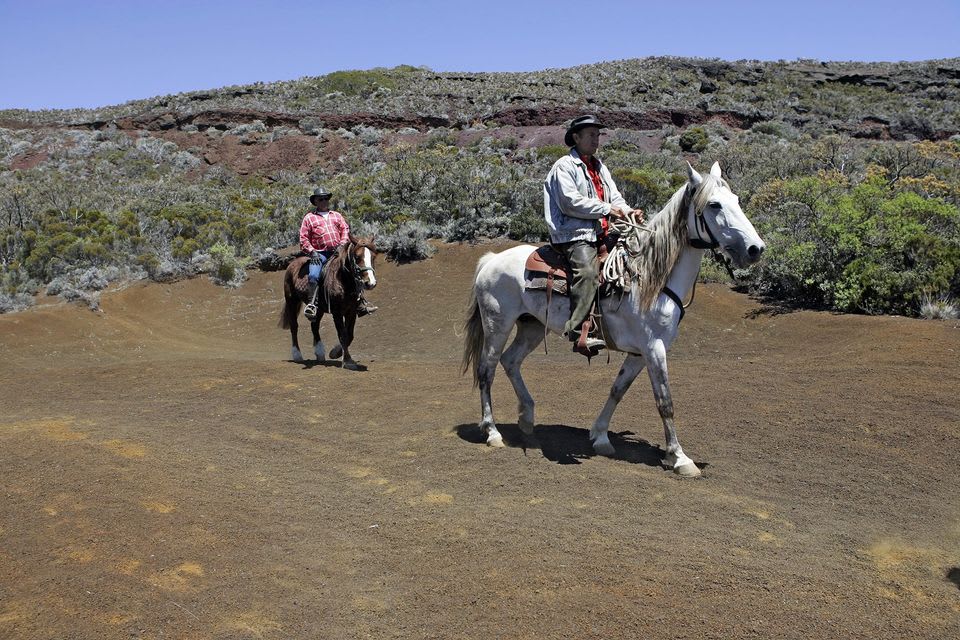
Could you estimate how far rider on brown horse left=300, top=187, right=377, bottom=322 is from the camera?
491 inches

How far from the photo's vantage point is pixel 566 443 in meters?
7.53

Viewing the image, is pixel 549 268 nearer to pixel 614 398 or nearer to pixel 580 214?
pixel 580 214

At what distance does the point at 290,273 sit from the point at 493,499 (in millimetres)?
8185

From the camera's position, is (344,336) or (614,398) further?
(344,336)

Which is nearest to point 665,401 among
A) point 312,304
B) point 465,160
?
point 312,304

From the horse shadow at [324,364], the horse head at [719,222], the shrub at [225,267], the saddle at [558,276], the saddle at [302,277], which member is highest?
the horse head at [719,222]

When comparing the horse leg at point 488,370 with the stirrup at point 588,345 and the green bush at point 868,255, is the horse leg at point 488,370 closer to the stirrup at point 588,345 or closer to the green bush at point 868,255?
the stirrup at point 588,345

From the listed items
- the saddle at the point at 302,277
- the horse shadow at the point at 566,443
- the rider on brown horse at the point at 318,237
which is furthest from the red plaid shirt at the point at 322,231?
the horse shadow at the point at 566,443

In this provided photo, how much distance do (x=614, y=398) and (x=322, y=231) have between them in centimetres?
707

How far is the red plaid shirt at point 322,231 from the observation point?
1268 cm

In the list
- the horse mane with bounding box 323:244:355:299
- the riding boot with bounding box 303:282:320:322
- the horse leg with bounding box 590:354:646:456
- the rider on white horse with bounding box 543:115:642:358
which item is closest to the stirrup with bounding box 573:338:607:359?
the rider on white horse with bounding box 543:115:642:358

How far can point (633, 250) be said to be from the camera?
6.89 metres

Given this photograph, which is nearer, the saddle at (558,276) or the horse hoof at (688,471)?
the horse hoof at (688,471)

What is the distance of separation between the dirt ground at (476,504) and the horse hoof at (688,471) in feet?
0.44
